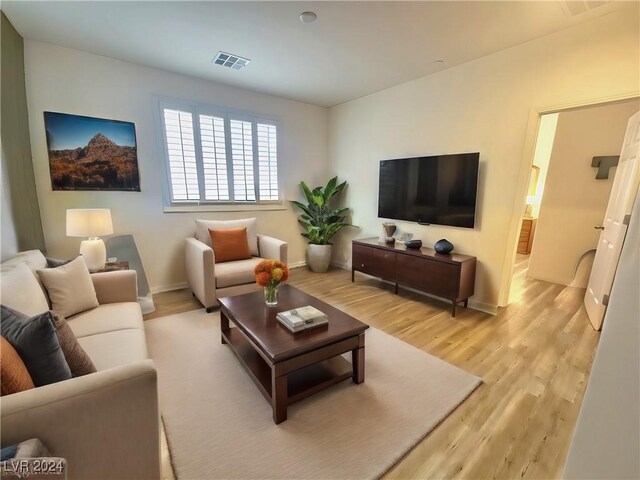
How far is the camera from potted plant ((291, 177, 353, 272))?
14.5ft

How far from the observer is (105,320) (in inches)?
70.0

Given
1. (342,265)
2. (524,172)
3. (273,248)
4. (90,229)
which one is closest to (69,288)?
(90,229)

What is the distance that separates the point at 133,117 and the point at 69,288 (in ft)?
7.26

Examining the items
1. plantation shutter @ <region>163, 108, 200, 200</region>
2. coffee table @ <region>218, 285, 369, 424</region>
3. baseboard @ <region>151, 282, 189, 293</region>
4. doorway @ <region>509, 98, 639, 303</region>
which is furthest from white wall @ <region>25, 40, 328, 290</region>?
doorway @ <region>509, 98, 639, 303</region>

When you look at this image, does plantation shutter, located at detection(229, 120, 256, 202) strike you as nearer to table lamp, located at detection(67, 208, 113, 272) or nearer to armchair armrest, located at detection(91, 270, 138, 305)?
table lamp, located at detection(67, 208, 113, 272)

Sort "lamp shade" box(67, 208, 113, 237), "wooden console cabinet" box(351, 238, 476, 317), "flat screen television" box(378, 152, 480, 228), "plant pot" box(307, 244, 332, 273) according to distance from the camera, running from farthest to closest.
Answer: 1. "plant pot" box(307, 244, 332, 273)
2. "flat screen television" box(378, 152, 480, 228)
3. "wooden console cabinet" box(351, 238, 476, 317)
4. "lamp shade" box(67, 208, 113, 237)

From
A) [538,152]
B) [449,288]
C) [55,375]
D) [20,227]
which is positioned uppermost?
[538,152]

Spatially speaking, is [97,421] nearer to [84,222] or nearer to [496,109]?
[84,222]

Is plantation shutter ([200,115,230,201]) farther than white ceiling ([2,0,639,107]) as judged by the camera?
Yes

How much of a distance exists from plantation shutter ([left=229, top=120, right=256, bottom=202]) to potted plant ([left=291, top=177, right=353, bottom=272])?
0.79 metres

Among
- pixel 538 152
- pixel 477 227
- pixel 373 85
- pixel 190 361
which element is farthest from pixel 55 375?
pixel 538 152

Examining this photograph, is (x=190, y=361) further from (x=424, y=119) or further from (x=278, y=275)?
(x=424, y=119)

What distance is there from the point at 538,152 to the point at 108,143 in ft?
23.5

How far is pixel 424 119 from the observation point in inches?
133
